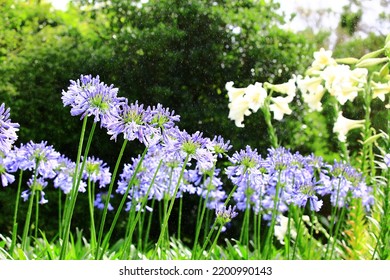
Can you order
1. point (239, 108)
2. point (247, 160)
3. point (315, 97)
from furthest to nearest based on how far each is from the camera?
point (315, 97) → point (239, 108) → point (247, 160)

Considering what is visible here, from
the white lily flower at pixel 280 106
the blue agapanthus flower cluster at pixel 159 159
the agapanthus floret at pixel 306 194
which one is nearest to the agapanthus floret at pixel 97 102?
the blue agapanthus flower cluster at pixel 159 159

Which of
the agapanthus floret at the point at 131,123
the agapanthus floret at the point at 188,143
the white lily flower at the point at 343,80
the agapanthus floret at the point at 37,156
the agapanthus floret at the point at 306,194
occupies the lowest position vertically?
the agapanthus floret at the point at 306,194

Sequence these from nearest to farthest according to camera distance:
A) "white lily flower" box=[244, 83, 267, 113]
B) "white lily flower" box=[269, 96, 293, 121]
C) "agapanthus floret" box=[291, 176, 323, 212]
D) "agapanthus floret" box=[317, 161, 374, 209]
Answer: "agapanthus floret" box=[291, 176, 323, 212] < "agapanthus floret" box=[317, 161, 374, 209] < "white lily flower" box=[244, 83, 267, 113] < "white lily flower" box=[269, 96, 293, 121]

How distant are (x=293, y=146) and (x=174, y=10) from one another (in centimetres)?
80

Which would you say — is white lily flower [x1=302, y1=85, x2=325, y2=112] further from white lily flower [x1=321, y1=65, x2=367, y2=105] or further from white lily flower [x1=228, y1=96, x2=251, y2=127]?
white lily flower [x1=228, y1=96, x2=251, y2=127]

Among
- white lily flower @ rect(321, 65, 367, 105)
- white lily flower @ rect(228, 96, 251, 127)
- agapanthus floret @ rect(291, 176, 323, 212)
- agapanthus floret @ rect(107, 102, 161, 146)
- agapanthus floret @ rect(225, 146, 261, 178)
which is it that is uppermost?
white lily flower @ rect(321, 65, 367, 105)

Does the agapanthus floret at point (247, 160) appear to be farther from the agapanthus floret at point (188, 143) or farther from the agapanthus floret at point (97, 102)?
the agapanthus floret at point (97, 102)

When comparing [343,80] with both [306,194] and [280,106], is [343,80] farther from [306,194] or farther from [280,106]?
[306,194]

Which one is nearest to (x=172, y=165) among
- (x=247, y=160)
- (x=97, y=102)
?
(x=247, y=160)

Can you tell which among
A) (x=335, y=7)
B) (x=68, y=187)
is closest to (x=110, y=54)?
(x=68, y=187)

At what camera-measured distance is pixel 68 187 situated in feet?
6.48

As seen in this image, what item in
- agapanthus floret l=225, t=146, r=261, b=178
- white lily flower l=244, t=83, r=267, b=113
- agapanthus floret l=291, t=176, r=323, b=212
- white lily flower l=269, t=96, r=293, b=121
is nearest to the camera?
agapanthus floret l=225, t=146, r=261, b=178

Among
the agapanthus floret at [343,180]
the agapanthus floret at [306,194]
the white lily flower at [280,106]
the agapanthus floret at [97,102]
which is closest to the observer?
the agapanthus floret at [97,102]

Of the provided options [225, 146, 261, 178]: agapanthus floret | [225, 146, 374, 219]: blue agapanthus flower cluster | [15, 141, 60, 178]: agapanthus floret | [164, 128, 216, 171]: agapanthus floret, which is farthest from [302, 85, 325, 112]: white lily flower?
[15, 141, 60, 178]: agapanthus floret
